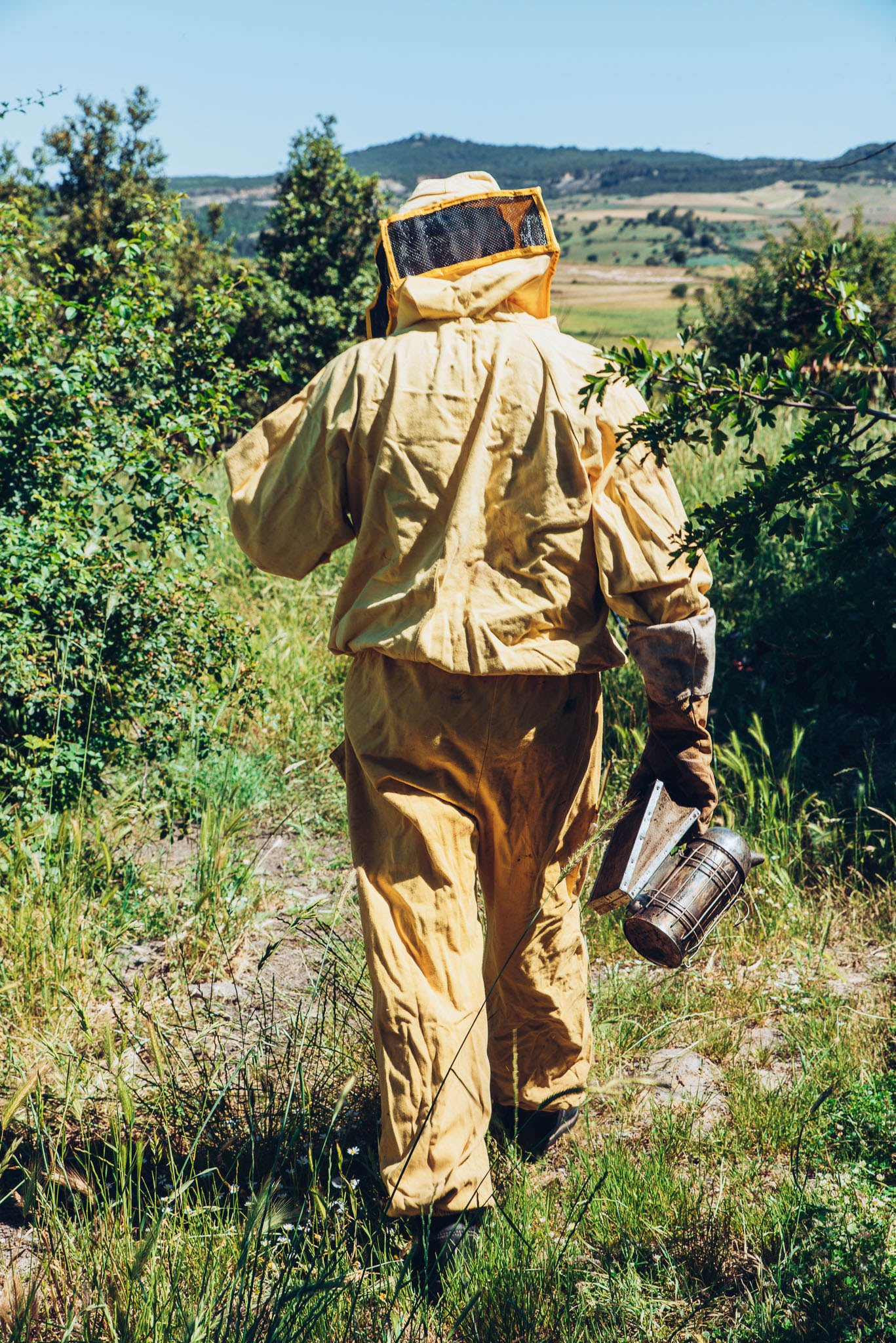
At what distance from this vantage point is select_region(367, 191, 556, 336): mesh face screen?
2.03m

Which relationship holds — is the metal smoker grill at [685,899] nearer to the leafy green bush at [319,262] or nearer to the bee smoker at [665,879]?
the bee smoker at [665,879]

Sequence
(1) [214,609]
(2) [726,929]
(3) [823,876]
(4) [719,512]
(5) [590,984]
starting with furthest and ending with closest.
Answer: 1. (1) [214,609]
2. (3) [823,876]
3. (2) [726,929]
4. (5) [590,984]
5. (4) [719,512]

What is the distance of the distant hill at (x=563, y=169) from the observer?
11238 cm

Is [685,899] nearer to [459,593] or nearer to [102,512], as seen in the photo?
[459,593]

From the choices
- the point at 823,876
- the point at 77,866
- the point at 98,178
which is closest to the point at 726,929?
the point at 823,876

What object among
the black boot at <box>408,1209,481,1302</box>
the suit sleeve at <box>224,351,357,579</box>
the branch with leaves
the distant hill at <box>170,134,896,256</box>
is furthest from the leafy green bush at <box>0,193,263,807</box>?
the distant hill at <box>170,134,896,256</box>

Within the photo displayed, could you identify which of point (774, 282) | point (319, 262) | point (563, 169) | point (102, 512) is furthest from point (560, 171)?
point (102, 512)

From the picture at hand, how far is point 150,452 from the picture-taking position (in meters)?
3.48

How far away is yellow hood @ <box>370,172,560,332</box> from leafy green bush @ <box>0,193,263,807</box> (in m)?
1.53

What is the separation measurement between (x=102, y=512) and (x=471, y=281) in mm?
1982

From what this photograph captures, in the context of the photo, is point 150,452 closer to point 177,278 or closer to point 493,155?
point 177,278

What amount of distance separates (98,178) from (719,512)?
18.7 meters

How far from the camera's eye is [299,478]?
2072 millimetres

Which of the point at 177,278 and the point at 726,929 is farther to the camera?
the point at 177,278
